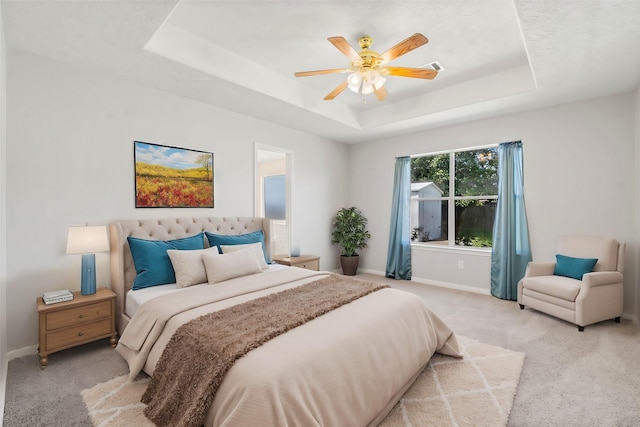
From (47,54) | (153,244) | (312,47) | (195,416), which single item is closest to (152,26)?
(47,54)

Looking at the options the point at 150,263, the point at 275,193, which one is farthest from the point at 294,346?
the point at 275,193

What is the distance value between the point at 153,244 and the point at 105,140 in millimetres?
1146

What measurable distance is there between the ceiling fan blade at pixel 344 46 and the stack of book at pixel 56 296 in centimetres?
296

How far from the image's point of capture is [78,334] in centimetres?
255

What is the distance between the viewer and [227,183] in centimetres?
407

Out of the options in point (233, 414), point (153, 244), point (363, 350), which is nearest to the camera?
point (233, 414)

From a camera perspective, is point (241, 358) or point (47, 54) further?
point (47, 54)

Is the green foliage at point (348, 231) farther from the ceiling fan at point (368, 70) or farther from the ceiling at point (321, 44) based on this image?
the ceiling fan at point (368, 70)

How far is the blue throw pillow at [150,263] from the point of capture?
110 inches

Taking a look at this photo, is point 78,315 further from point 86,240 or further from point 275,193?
point 275,193

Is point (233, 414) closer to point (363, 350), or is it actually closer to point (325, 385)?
point (325, 385)

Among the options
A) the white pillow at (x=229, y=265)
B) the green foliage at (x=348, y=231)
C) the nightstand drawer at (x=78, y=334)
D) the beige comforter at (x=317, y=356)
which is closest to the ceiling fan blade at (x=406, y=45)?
the beige comforter at (x=317, y=356)

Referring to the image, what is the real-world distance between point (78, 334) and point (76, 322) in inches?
4.1

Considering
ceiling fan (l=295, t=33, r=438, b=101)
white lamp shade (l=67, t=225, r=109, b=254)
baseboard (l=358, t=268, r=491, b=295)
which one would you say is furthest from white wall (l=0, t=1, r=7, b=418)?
baseboard (l=358, t=268, r=491, b=295)
